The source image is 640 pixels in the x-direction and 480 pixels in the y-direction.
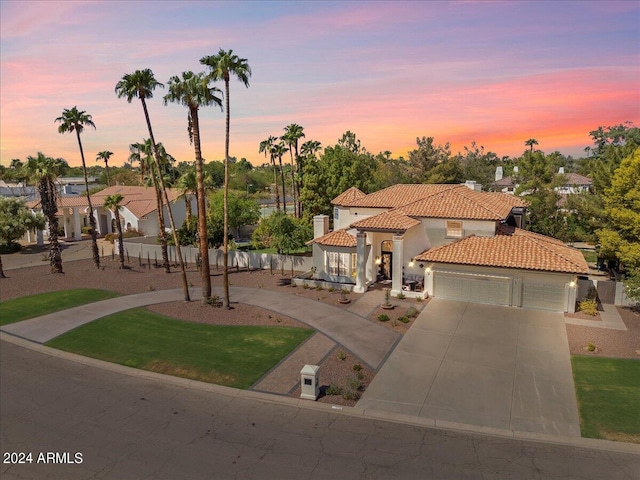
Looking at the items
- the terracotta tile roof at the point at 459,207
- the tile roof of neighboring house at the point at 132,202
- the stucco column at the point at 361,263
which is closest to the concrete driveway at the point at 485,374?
the stucco column at the point at 361,263

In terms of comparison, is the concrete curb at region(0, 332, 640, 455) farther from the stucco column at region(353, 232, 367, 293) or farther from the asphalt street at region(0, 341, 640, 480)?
the stucco column at region(353, 232, 367, 293)

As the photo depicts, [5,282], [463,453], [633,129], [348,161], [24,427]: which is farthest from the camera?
[633,129]

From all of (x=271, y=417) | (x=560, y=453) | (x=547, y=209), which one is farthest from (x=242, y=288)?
(x=547, y=209)

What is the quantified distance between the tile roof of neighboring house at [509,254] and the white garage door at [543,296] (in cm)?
138

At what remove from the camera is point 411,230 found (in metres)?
29.0

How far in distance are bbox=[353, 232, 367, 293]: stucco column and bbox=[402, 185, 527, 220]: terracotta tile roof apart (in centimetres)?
386

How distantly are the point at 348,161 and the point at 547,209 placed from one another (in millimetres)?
22997

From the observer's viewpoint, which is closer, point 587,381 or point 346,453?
point 346,453

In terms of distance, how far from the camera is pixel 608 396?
1562 centimetres

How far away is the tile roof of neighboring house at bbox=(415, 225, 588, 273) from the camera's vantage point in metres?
24.3

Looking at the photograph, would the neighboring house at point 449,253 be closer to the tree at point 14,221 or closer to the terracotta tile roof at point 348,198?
the terracotta tile roof at point 348,198

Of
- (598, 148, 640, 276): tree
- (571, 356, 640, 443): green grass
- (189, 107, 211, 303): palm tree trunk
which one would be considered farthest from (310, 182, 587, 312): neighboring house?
(189, 107, 211, 303): palm tree trunk

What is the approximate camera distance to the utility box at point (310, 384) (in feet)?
50.9

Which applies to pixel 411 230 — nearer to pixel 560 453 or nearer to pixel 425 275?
pixel 425 275
